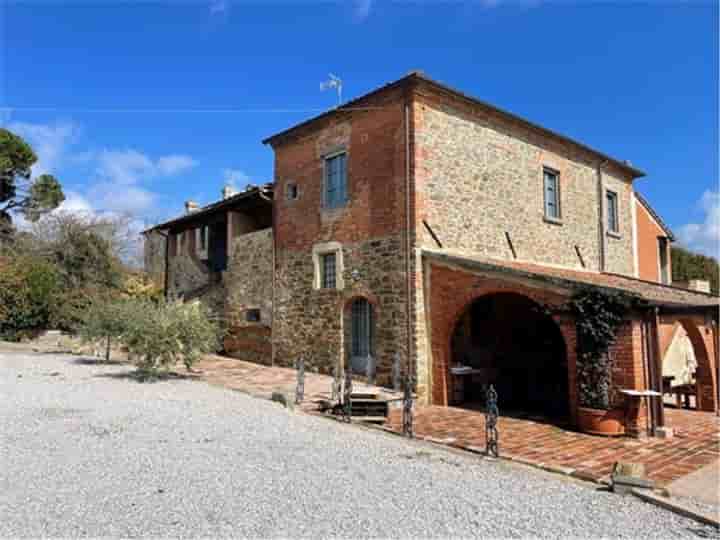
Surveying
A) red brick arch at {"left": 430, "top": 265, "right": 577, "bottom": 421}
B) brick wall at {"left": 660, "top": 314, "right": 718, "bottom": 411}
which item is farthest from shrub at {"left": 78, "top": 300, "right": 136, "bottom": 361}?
brick wall at {"left": 660, "top": 314, "right": 718, "bottom": 411}

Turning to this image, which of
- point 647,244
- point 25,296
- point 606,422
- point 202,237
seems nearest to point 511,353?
point 606,422

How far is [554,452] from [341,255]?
7.66 meters

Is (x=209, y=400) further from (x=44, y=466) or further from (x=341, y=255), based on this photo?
(x=341, y=255)

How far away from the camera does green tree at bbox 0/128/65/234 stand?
908 inches

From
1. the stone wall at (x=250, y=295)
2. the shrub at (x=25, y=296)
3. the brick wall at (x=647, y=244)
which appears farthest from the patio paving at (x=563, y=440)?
the shrub at (x=25, y=296)

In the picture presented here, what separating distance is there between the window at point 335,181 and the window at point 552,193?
613 cm

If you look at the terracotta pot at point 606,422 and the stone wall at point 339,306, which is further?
the stone wall at point 339,306

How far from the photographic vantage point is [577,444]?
7906 millimetres

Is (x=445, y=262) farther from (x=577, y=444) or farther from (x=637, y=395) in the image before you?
(x=577, y=444)

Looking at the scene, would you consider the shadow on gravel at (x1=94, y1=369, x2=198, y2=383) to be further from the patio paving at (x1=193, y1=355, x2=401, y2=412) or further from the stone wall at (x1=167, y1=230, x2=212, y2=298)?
the stone wall at (x1=167, y1=230, x2=212, y2=298)

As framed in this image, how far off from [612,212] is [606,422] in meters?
11.9

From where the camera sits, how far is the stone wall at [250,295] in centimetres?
1647

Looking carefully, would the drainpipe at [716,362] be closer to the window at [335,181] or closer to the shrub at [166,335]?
the window at [335,181]

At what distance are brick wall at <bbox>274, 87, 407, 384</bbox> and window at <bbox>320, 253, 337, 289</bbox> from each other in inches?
8.2
